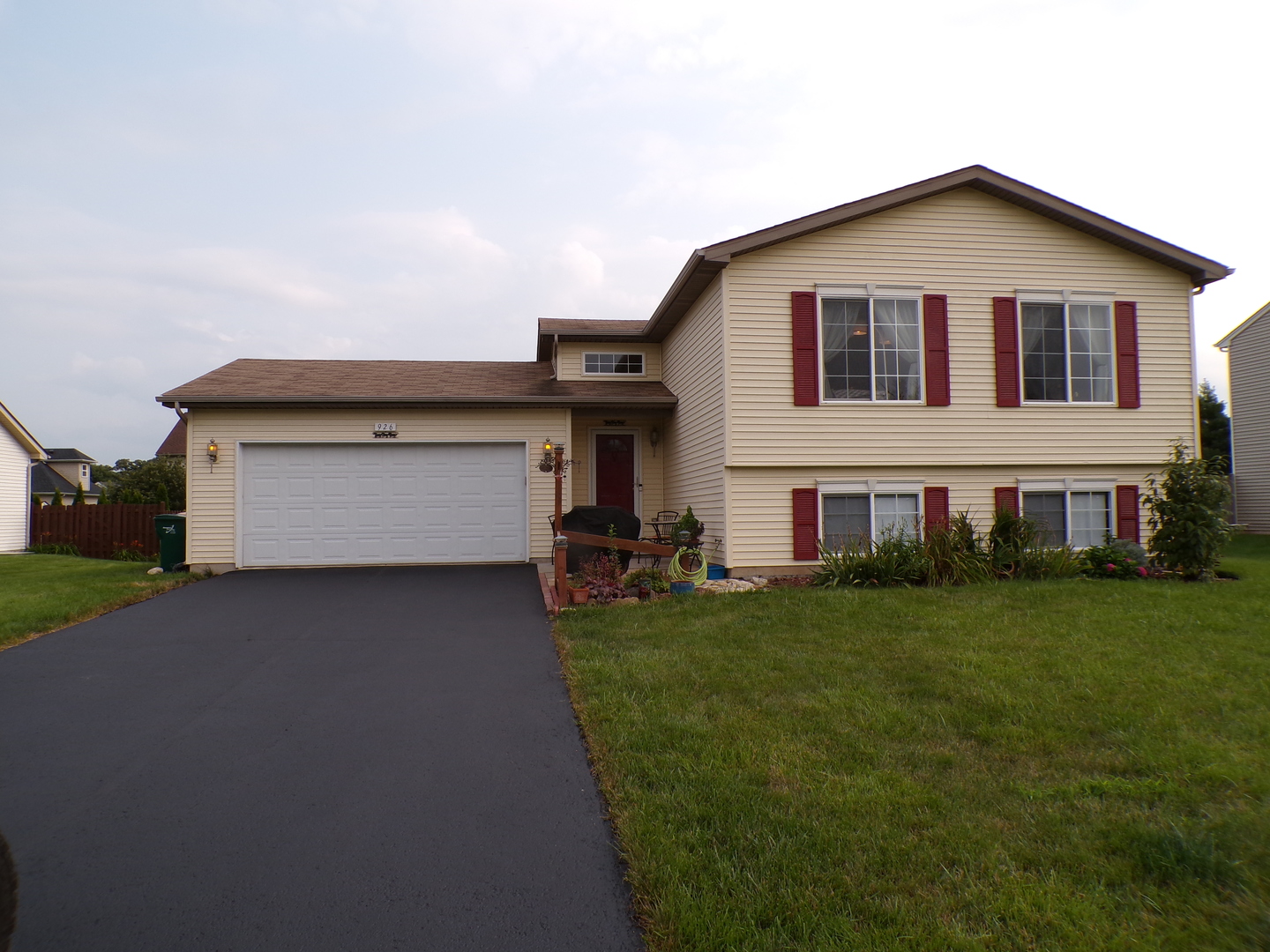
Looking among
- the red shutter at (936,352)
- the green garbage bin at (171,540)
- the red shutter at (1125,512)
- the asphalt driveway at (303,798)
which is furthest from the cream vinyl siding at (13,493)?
the red shutter at (1125,512)

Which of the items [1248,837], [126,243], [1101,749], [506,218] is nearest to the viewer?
[1248,837]

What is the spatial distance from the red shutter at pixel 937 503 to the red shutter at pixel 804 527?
1698mm

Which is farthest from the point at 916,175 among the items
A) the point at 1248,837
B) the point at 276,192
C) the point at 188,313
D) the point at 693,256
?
the point at 188,313

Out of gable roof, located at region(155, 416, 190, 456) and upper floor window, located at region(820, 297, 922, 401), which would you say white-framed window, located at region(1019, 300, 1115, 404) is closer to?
upper floor window, located at region(820, 297, 922, 401)

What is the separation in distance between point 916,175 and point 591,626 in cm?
820

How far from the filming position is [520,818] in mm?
3594

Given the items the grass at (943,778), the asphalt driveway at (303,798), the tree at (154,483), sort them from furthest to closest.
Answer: the tree at (154,483) → the asphalt driveway at (303,798) → the grass at (943,778)

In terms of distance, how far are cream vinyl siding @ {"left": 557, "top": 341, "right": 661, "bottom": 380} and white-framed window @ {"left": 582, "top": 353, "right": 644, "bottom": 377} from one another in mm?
49

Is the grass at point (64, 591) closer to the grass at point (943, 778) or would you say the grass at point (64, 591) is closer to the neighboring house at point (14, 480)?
the grass at point (943, 778)

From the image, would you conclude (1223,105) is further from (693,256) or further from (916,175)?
(693,256)

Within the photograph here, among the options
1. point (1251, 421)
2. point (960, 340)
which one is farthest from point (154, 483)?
point (1251, 421)

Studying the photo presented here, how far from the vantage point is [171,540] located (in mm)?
12633

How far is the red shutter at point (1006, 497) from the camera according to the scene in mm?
11023

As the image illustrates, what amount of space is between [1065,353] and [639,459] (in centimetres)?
755
